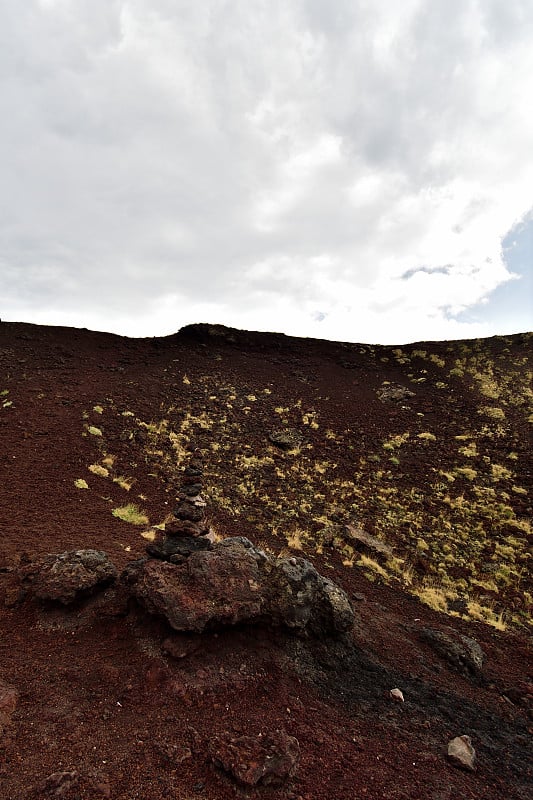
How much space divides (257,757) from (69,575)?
409 cm

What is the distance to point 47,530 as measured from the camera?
9.14 meters

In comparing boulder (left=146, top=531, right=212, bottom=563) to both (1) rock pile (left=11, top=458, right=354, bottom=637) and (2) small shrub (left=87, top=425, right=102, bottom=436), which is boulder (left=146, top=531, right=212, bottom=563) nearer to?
(1) rock pile (left=11, top=458, right=354, bottom=637)

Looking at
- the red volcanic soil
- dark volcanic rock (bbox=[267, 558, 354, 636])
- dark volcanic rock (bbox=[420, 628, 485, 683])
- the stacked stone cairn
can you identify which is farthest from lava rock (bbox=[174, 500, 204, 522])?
dark volcanic rock (bbox=[420, 628, 485, 683])

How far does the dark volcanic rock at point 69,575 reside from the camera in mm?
6289

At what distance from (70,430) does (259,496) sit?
8.96 meters

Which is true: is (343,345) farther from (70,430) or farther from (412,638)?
(412,638)

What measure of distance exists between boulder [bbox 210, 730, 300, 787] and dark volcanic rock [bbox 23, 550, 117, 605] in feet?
10.9

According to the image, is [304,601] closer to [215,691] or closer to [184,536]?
[215,691]

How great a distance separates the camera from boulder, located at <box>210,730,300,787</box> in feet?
13.8

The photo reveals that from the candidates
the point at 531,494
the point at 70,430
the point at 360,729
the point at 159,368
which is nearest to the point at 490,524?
the point at 531,494

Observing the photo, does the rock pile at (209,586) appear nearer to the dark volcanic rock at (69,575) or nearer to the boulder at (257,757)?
the dark volcanic rock at (69,575)

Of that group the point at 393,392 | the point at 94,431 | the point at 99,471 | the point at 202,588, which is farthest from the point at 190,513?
the point at 393,392

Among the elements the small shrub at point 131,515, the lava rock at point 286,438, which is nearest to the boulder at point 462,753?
the small shrub at point 131,515

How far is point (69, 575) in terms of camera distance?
645 centimetres
